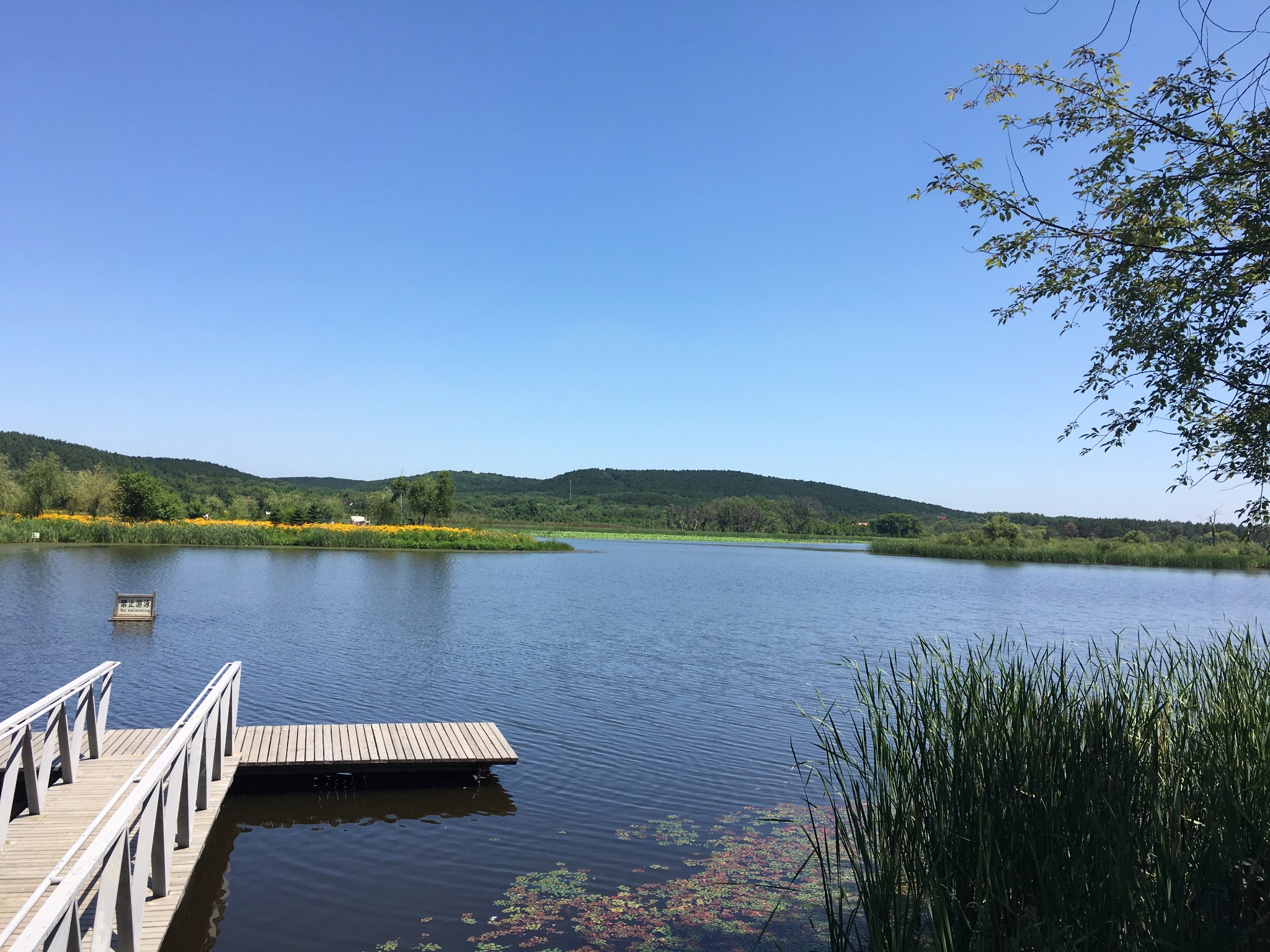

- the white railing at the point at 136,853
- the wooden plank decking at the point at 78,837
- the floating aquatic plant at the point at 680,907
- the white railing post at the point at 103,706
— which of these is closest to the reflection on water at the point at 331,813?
the wooden plank decking at the point at 78,837

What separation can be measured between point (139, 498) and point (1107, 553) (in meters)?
66.8

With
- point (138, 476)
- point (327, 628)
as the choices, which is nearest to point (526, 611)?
point (327, 628)

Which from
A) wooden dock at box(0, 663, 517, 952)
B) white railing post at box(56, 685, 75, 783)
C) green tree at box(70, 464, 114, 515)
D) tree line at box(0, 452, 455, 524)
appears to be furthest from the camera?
green tree at box(70, 464, 114, 515)

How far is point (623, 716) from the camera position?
12461 mm

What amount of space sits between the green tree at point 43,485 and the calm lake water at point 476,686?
1783cm

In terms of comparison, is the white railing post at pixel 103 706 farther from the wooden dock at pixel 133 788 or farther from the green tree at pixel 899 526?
the green tree at pixel 899 526

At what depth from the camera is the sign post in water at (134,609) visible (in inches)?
720

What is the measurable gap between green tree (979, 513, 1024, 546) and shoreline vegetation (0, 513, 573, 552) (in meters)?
37.9

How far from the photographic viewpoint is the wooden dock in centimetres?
405

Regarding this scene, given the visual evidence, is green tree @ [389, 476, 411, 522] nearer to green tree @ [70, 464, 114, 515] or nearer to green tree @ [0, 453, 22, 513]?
green tree @ [70, 464, 114, 515]

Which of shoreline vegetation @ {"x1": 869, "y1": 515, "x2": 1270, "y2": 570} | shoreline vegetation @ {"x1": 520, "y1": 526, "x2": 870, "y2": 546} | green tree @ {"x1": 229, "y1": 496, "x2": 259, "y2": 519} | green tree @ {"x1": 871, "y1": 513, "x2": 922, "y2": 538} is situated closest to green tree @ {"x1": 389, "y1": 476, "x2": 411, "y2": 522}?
green tree @ {"x1": 229, "y1": 496, "x2": 259, "y2": 519}

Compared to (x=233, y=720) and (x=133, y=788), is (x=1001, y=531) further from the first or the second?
(x=133, y=788)

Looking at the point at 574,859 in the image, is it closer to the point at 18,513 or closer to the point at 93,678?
the point at 93,678

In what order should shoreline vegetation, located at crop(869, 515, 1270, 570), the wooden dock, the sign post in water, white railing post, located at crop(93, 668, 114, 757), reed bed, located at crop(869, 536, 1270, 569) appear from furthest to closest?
shoreline vegetation, located at crop(869, 515, 1270, 570), reed bed, located at crop(869, 536, 1270, 569), the sign post in water, white railing post, located at crop(93, 668, 114, 757), the wooden dock
